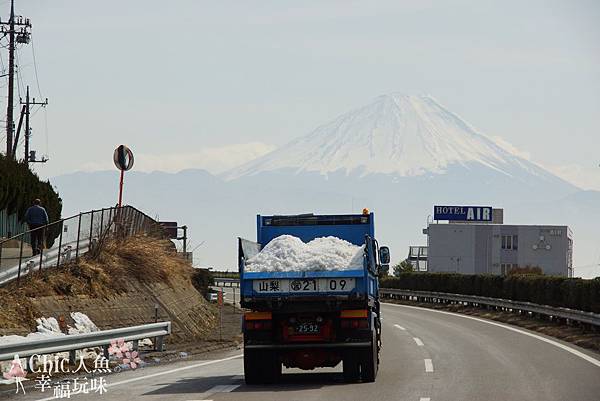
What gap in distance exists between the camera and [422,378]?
685 inches

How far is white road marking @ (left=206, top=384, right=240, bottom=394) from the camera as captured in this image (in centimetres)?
1575

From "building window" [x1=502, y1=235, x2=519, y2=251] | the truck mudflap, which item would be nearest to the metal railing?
the truck mudflap

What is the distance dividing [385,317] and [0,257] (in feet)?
75.7

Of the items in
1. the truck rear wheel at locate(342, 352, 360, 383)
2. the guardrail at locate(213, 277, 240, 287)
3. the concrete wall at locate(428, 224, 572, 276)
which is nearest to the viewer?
the truck rear wheel at locate(342, 352, 360, 383)

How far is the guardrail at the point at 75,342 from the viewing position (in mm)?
16141

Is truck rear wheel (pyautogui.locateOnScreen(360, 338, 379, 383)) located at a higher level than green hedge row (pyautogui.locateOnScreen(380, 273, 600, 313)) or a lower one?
lower

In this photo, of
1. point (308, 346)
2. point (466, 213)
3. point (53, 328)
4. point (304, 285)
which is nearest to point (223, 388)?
point (308, 346)

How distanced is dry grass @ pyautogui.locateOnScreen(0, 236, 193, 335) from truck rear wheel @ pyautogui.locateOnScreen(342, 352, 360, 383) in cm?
635

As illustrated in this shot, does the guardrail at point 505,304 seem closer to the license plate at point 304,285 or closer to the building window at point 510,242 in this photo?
the license plate at point 304,285

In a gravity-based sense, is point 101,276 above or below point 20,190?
below

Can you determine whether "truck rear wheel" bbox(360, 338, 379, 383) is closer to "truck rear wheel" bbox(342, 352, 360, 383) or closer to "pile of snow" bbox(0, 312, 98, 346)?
"truck rear wheel" bbox(342, 352, 360, 383)

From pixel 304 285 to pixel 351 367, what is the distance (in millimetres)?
1527

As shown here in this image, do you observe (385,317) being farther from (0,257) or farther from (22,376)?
(22,376)

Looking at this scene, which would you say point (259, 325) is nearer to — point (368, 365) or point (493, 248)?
point (368, 365)
